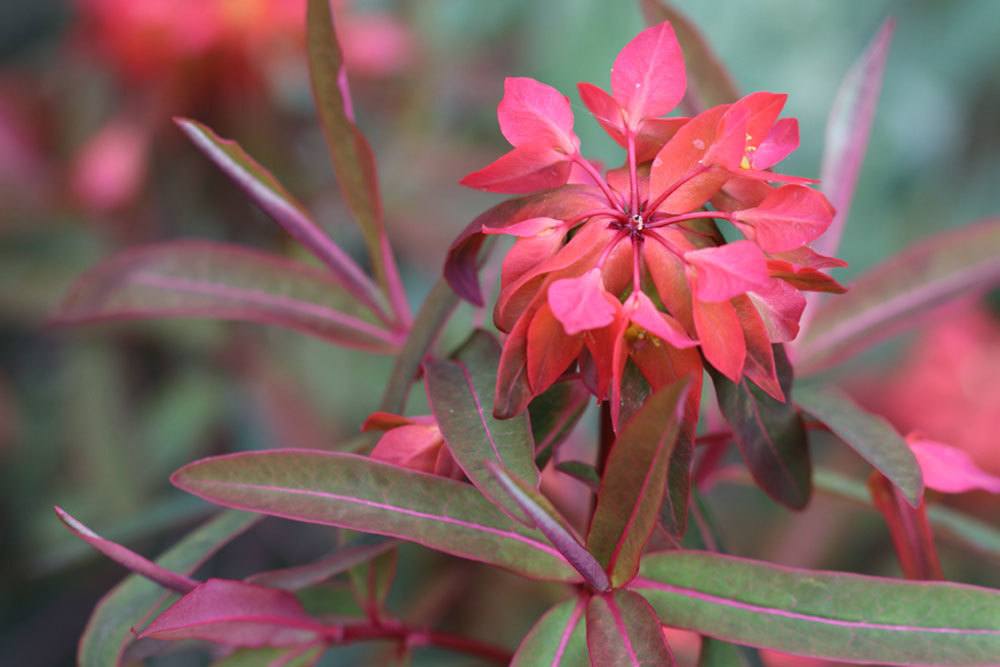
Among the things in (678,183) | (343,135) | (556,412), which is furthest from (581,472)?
(343,135)

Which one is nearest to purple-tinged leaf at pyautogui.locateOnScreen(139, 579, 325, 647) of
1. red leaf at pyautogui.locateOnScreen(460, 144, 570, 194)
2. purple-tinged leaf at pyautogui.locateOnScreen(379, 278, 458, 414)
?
purple-tinged leaf at pyautogui.locateOnScreen(379, 278, 458, 414)

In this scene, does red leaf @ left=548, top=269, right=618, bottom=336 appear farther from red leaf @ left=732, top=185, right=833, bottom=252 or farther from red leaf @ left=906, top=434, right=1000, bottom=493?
red leaf @ left=906, top=434, right=1000, bottom=493

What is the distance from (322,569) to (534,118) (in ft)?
0.74

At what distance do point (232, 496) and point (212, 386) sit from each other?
0.97 metres

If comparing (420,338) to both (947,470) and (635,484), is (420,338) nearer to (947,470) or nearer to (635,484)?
(635,484)

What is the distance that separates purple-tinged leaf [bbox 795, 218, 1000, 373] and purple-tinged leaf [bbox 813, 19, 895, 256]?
4cm

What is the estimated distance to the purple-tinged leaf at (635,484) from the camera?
13.2 inches

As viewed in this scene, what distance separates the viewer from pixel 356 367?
1.31m

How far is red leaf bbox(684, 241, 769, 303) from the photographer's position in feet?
1.14

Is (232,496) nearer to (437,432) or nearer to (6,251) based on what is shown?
(437,432)

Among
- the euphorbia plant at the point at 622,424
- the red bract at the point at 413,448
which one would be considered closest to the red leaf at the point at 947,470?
the euphorbia plant at the point at 622,424

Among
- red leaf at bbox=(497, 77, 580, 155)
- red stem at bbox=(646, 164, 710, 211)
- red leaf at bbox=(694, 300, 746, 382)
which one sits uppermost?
red leaf at bbox=(497, 77, 580, 155)

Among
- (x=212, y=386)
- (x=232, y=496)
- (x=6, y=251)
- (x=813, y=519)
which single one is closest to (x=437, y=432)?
(x=232, y=496)

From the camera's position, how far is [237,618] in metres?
0.43
